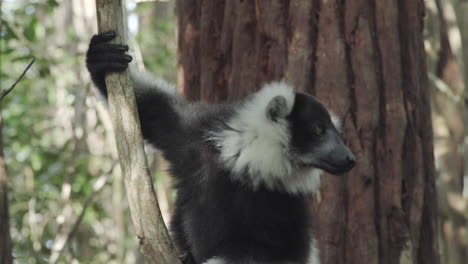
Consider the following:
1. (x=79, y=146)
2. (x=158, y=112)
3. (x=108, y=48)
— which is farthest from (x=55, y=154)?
(x=108, y=48)

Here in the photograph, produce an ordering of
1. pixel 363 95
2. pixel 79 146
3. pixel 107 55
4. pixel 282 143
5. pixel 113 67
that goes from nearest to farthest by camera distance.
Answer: pixel 113 67 < pixel 107 55 < pixel 282 143 < pixel 363 95 < pixel 79 146

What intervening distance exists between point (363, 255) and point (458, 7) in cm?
644

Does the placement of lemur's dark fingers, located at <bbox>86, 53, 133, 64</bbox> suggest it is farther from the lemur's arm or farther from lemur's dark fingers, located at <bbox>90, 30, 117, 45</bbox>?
the lemur's arm

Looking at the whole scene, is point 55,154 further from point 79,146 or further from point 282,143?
point 282,143

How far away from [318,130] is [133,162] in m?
1.36

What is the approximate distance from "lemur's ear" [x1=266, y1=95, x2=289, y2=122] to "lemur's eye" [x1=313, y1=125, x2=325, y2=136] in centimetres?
23

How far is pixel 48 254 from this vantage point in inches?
357

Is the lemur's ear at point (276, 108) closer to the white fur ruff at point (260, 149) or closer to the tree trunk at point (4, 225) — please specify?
the white fur ruff at point (260, 149)

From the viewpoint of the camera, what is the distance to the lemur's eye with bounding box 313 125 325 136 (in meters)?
4.35

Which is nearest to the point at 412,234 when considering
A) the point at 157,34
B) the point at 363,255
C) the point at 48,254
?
the point at 363,255

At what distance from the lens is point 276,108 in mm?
4266

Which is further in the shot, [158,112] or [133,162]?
[158,112]

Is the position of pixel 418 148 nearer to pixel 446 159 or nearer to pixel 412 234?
pixel 412 234

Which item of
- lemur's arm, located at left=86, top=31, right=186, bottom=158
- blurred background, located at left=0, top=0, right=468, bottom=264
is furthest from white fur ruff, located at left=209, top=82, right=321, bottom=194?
blurred background, located at left=0, top=0, right=468, bottom=264
